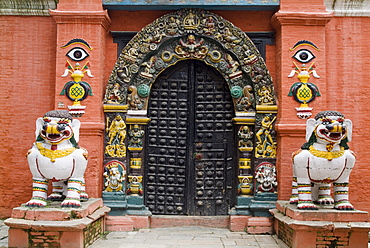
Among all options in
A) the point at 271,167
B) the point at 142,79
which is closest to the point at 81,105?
the point at 142,79

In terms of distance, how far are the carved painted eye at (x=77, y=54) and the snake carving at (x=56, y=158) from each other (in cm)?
145

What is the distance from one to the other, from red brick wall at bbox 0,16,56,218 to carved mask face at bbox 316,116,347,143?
4.55 meters

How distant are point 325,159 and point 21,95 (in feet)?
17.1

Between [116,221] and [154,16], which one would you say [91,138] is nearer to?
[116,221]

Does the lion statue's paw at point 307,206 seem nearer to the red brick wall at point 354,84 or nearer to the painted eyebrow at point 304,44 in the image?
the red brick wall at point 354,84

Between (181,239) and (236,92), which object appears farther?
(236,92)

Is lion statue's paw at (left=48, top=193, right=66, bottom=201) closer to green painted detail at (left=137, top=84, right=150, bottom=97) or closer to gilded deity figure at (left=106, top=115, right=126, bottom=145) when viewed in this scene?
gilded deity figure at (left=106, top=115, right=126, bottom=145)

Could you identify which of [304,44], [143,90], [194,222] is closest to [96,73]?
[143,90]

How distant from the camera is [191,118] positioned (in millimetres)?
7773

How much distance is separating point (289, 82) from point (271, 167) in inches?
56.7

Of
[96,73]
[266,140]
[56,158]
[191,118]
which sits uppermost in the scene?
[96,73]

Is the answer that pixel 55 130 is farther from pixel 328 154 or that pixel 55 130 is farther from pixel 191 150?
pixel 328 154

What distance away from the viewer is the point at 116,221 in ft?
24.1

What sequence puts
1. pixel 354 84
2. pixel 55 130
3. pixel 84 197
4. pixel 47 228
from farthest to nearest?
1. pixel 354 84
2. pixel 84 197
3. pixel 55 130
4. pixel 47 228
